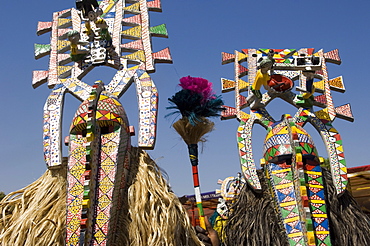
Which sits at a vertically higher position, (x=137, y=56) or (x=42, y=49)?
(x=42, y=49)

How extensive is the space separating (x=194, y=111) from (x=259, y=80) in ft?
2.79

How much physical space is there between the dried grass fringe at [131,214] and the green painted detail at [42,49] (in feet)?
5.05

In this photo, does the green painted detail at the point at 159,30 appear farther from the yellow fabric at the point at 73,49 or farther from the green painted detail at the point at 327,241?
the green painted detail at the point at 327,241

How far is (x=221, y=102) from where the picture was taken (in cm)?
579

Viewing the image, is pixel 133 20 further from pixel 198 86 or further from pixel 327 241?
pixel 327 241

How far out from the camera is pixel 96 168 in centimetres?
422

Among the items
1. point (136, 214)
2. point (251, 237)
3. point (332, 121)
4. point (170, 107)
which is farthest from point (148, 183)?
point (332, 121)

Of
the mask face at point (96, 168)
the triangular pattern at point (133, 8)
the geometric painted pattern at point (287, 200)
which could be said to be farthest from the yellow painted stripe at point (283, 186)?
the triangular pattern at point (133, 8)

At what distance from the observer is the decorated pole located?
566cm

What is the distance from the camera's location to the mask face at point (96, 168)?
399cm

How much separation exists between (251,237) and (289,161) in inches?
30.7

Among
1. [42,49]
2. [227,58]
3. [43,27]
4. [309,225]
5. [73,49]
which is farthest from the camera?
[227,58]

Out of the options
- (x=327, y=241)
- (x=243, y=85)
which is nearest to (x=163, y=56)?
(x=243, y=85)

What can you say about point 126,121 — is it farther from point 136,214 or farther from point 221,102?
point 221,102
